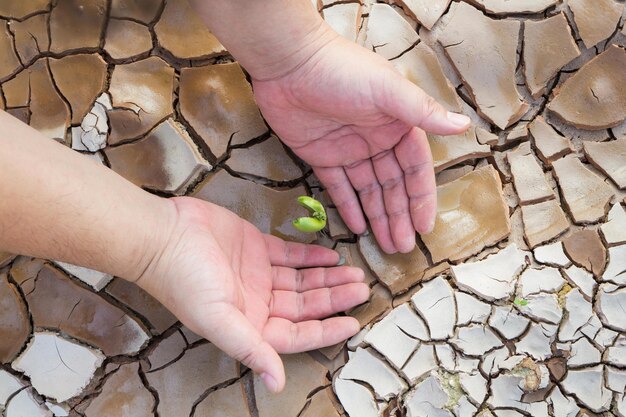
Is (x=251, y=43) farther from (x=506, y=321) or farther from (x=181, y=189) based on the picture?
(x=506, y=321)

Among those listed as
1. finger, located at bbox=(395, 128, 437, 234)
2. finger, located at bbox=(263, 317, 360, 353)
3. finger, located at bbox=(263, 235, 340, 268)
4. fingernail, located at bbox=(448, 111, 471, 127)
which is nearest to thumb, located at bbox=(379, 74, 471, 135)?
fingernail, located at bbox=(448, 111, 471, 127)

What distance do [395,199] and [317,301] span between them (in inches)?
15.6

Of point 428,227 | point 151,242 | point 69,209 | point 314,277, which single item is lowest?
point 314,277

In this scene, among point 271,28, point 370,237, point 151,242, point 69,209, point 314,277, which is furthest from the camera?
point 370,237

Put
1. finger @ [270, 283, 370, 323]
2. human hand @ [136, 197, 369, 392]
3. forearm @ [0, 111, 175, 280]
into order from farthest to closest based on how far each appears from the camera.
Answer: finger @ [270, 283, 370, 323] < human hand @ [136, 197, 369, 392] < forearm @ [0, 111, 175, 280]

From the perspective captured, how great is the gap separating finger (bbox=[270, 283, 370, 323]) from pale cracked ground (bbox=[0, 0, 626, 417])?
0.12 meters

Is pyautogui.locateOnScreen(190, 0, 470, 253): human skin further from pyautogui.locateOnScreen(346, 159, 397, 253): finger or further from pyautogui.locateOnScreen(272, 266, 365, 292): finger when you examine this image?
pyautogui.locateOnScreen(272, 266, 365, 292): finger

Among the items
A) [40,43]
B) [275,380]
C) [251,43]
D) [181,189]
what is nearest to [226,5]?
[251,43]

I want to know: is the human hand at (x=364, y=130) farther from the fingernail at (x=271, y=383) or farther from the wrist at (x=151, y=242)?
the fingernail at (x=271, y=383)

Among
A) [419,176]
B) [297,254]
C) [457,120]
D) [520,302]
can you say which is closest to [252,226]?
[297,254]

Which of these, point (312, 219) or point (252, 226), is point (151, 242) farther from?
point (312, 219)

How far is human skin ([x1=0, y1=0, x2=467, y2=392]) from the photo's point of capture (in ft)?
5.29

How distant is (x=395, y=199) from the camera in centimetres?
194

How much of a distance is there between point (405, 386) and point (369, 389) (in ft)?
0.37
